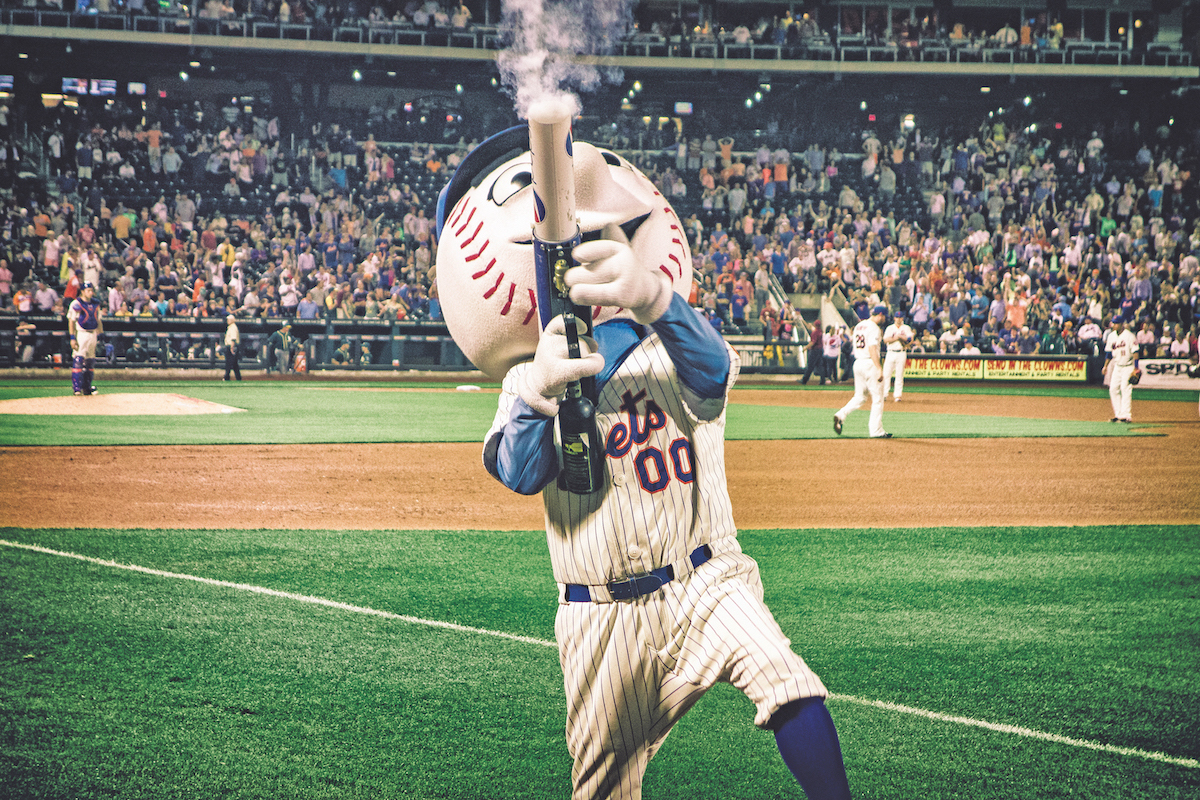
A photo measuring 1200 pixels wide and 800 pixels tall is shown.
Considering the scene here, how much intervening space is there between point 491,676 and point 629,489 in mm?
2047

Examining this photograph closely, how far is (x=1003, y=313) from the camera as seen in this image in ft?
79.1

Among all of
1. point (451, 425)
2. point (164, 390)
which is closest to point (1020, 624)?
point (451, 425)

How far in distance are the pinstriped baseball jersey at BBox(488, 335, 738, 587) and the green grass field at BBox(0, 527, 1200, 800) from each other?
1.19 m

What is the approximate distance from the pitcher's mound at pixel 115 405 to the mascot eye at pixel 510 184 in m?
13.8

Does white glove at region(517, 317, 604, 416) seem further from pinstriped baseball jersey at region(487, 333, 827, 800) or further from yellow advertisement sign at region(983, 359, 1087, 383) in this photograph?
yellow advertisement sign at region(983, 359, 1087, 383)

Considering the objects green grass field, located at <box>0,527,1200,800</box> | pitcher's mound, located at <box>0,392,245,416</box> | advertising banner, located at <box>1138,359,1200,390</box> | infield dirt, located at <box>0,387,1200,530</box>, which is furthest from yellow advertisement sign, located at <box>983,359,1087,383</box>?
green grass field, located at <box>0,527,1200,800</box>

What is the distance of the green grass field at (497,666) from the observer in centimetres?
304

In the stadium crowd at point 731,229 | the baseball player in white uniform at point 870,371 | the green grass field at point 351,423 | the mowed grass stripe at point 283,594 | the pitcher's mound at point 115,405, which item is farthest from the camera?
the stadium crowd at point 731,229

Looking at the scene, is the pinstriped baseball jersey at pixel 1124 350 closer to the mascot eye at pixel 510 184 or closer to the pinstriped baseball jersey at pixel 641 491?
the pinstriped baseball jersey at pixel 641 491

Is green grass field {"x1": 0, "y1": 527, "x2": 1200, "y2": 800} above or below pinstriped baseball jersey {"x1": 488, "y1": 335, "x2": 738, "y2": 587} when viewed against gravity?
below

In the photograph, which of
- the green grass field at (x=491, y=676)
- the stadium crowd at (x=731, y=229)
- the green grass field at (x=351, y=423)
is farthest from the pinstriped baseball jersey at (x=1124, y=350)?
the green grass field at (x=491, y=676)

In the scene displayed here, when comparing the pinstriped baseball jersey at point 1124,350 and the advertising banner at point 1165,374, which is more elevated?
the pinstriped baseball jersey at point 1124,350

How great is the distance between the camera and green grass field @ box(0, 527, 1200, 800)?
3.04 metres

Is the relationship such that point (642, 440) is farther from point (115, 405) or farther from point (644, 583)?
point (115, 405)
